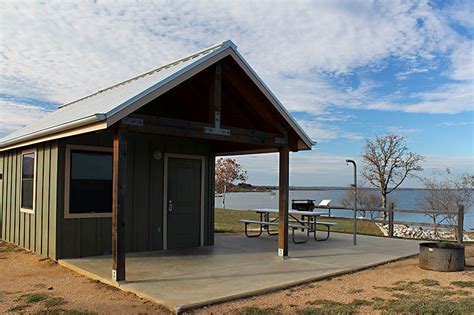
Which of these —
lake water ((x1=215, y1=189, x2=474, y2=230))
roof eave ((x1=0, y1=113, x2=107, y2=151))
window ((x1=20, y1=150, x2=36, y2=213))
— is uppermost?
roof eave ((x1=0, y1=113, x2=107, y2=151))

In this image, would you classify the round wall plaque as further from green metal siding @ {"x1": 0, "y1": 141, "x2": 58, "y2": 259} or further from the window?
the window

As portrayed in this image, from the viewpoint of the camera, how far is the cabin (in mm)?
6820

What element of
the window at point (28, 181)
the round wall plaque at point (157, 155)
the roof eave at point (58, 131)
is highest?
the roof eave at point (58, 131)

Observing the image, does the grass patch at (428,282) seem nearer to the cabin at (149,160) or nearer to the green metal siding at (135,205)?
the cabin at (149,160)

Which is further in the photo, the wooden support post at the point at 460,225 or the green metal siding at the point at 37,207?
the wooden support post at the point at 460,225

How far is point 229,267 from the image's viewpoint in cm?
723

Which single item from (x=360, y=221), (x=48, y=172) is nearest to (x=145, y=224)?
(x=48, y=172)

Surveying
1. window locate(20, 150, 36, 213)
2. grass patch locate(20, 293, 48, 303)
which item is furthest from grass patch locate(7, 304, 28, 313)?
window locate(20, 150, 36, 213)

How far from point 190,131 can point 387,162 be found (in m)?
20.4

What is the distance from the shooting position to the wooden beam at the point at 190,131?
20.6 feet

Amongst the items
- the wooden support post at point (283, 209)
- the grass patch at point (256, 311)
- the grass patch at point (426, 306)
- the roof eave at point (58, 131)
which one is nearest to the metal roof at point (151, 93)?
the roof eave at point (58, 131)

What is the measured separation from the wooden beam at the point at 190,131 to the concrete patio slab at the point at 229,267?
212 centimetres

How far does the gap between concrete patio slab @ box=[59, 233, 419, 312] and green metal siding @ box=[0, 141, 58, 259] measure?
93 cm

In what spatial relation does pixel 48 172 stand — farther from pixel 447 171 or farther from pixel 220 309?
pixel 447 171
